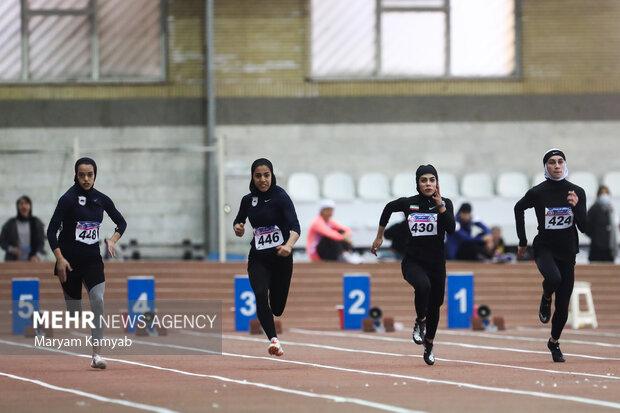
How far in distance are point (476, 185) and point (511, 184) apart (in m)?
0.78

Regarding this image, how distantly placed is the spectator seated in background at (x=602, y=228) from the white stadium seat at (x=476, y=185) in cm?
338

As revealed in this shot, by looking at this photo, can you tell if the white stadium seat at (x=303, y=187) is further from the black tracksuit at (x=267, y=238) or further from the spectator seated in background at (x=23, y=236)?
the black tracksuit at (x=267, y=238)

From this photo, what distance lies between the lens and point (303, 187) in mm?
27500

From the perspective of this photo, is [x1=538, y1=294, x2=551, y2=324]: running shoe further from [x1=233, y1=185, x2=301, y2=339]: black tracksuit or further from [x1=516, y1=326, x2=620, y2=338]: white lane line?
[x1=516, y1=326, x2=620, y2=338]: white lane line

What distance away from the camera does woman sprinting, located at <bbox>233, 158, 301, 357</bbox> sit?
42.8ft

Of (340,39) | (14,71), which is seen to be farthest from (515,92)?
(14,71)

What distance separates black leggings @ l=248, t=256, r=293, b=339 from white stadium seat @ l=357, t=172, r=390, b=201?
14.2m

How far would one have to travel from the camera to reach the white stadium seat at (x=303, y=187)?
27.3 meters

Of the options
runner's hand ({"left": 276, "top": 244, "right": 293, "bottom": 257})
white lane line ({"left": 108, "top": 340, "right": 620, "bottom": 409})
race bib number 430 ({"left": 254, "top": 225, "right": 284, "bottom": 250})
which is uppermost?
race bib number 430 ({"left": 254, "top": 225, "right": 284, "bottom": 250})

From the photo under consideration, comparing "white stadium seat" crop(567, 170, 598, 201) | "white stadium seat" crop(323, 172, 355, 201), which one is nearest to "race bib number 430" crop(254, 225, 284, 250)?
"white stadium seat" crop(323, 172, 355, 201)

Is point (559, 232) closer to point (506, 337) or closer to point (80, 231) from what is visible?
point (80, 231)

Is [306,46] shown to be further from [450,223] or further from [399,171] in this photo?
[450,223]

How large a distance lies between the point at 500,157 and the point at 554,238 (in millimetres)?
15649

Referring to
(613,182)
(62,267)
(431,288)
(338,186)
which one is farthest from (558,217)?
(613,182)
